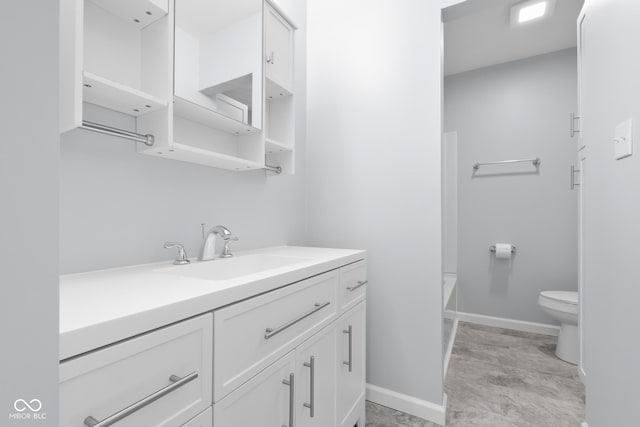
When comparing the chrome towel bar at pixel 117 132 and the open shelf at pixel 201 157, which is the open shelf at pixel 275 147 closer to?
the open shelf at pixel 201 157

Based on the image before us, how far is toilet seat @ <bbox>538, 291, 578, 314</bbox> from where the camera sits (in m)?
2.20

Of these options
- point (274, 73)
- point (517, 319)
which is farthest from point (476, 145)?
point (274, 73)

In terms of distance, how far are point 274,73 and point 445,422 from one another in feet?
6.32

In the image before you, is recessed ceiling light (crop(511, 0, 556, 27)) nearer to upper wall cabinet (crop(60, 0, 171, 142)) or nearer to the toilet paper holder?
the toilet paper holder

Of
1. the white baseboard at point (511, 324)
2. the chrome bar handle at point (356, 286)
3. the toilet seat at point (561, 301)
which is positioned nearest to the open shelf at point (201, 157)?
the chrome bar handle at point (356, 286)

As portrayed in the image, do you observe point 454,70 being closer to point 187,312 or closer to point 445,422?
point 445,422

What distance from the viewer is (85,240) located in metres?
0.90

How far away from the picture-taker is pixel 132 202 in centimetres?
102

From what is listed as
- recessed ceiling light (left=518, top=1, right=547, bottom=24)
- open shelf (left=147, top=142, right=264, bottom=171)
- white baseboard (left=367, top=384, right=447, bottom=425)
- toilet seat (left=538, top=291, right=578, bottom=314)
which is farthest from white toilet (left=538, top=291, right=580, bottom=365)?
A: open shelf (left=147, top=142, right=264, bottom=171)

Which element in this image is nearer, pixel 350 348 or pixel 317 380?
pixel 317 380

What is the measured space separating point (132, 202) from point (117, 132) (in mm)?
235

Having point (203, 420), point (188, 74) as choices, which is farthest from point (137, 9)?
point (203, 420)

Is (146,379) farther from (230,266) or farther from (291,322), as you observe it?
(230,266)

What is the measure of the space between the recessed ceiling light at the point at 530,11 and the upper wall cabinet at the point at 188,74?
1.77 meters
